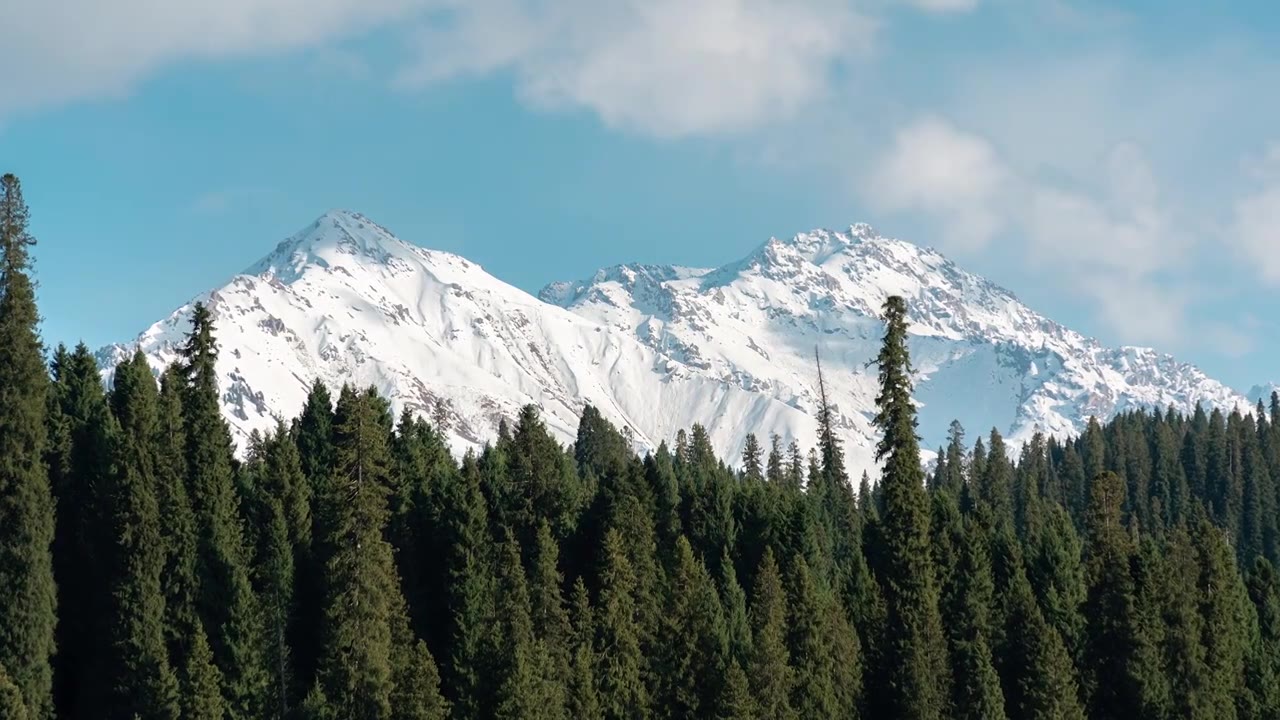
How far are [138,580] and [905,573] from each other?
38113 millimetres

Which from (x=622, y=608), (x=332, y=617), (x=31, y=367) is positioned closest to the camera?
(x=332, y=617)

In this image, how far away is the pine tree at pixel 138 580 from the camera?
7131 centimetres

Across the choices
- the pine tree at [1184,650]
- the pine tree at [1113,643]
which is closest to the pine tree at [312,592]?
the pine tree at [1113,643]

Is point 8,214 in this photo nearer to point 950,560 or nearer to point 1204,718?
point 950,560

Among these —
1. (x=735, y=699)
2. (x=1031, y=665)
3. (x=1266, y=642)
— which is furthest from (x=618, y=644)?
(x=1266, y=642)

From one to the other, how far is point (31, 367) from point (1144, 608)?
61.8 meters

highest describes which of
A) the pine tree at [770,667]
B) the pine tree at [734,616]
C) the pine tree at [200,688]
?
the pine tree at [734,616]

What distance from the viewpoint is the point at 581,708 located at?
74.4 meters

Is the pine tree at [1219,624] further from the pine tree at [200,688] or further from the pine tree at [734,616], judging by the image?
the pine tree at [200,688]

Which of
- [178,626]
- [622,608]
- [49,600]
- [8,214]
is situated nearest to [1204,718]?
[622,608]

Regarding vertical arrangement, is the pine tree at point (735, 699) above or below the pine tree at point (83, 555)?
below

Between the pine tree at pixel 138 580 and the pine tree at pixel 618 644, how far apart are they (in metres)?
20.5

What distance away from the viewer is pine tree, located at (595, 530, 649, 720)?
76.6m

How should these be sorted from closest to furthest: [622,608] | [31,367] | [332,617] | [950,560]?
1. [332,617]
2. [31,367]
3. [622,608]
4. [950,560]
